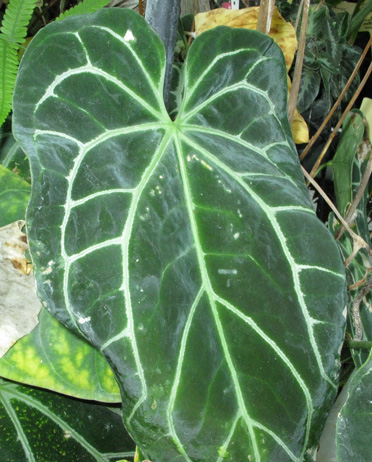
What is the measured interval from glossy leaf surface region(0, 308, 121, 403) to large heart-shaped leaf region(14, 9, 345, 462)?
0.65ft

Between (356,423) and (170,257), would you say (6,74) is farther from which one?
(356,423)

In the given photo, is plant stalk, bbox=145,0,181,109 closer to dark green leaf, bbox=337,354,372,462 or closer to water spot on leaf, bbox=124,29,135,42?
water spot on leaf, bbox=124,29,135,42

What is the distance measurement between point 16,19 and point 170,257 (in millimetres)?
475

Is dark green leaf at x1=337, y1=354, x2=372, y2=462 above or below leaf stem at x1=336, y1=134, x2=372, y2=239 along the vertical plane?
below

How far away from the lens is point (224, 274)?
25.8 inches

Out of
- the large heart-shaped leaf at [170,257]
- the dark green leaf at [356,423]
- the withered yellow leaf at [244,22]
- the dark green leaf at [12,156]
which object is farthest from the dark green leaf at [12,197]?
the dark green leaf at [356,423]

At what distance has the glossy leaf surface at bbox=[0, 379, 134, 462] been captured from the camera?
2.87 feet

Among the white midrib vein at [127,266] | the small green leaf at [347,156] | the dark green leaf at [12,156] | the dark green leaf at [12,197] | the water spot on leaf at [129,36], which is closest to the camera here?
the white midrib vein at [127,266]

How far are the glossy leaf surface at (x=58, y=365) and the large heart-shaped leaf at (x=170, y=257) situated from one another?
Result: 198mm

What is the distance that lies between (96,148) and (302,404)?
0.43 m

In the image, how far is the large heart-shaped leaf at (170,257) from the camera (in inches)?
24.0

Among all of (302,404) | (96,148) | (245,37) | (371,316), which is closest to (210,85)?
(245,37)

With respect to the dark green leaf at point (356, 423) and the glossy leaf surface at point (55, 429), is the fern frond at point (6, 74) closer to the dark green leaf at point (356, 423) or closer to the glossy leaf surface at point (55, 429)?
the glossy leaf surface at point (55, 429)

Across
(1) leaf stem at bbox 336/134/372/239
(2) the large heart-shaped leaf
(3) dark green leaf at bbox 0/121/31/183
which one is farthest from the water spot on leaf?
(1) leaf stem at bbox 336/134/372/239
